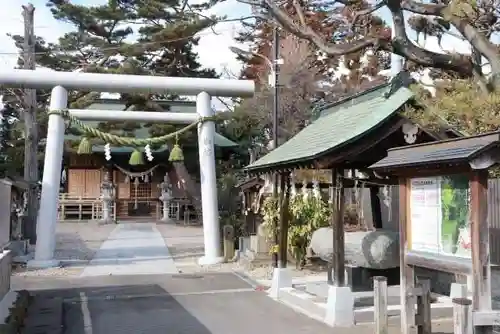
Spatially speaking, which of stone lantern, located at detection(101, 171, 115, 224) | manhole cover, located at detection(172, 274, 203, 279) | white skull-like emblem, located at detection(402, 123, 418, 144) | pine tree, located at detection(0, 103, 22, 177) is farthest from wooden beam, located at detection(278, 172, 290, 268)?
stone lantern, located at detection(101, 171, 115, 224)

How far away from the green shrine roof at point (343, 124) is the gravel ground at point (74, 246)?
713 centimetres

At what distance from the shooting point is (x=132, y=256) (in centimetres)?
1892

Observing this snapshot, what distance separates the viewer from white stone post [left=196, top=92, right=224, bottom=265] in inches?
672

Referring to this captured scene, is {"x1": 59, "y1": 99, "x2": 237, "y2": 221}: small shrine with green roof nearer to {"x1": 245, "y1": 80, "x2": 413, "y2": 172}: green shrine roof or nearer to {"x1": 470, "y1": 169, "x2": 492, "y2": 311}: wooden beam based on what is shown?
{"x1": 245, "y1": 80, "x2": 413, "y2": 172}: green shrine roof

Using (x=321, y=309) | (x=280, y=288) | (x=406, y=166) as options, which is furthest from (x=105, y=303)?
(x=406, y=166)

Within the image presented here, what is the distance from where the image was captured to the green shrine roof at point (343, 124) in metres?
8.74

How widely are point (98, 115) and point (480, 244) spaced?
1398cm

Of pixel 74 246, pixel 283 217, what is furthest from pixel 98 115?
pixel 283 217

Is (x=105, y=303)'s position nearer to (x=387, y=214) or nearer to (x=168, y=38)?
(x=387, y=214)

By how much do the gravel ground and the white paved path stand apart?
1.08 ft

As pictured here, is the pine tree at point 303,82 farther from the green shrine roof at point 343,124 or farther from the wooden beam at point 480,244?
the wooden beam at point 480,244

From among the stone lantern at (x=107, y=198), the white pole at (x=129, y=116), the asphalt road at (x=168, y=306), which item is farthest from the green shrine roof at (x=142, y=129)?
the asphalt road at (x=168, y=306)

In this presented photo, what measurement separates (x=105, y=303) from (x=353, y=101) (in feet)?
20.5

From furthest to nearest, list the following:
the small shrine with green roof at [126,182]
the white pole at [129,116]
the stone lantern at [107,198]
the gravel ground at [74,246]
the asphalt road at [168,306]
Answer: the small shrine with green roof at [126,182]
the stone lantern at [107,198]
the white pole at [129,116]
the gravel ground at [74,246]
the asphalt road at [168,306]
